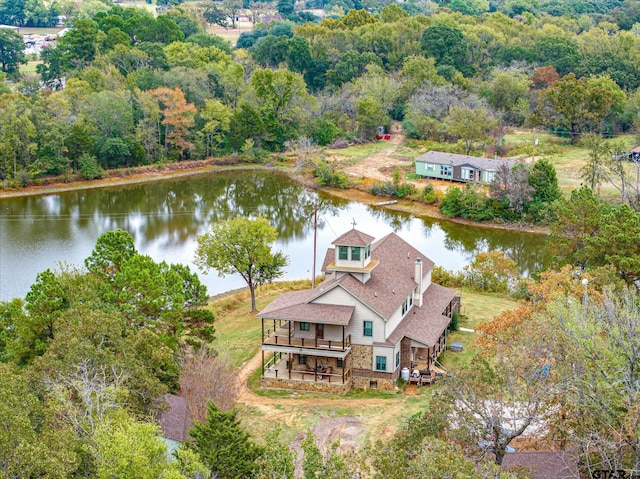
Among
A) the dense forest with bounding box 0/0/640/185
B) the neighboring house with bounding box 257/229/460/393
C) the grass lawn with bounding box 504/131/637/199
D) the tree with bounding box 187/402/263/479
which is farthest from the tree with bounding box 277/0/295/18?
the tree with bounding box 187/402/263/479

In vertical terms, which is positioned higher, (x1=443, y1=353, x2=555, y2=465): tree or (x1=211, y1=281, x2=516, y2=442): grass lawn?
(x1=443, y1=353, x2=555, y2=465): tree

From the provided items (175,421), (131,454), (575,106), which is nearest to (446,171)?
(575,106)

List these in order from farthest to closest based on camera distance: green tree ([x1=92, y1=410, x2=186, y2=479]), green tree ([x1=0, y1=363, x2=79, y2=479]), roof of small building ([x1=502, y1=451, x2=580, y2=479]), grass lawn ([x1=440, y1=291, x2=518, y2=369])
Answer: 1. grass lawn ([x1=440, y1=291, x2=518, y2=369])
2. roof of small building ([x1=502, y1=451, x2=580, y2=479])
3. green tree ([x1=92, y1=410, x2=186, y2=479])
4. green tree ([x1=0, y1=363, x2=79, y2=479])

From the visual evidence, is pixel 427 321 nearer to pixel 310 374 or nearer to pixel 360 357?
pixel 360 357

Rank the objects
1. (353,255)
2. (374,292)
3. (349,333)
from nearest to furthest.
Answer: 1. (349,333)
2. (374,292)
3. (353,255)

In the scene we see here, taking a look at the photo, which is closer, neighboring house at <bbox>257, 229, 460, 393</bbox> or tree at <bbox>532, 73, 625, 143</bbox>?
neighboring house at <bbox>257, 229, 460, 393</bbox>

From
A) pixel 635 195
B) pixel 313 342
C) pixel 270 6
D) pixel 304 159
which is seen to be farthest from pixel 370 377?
pixel 270 6

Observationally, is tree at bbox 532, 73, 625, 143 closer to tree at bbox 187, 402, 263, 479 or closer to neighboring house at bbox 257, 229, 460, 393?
neighboring house at bbox 257, 229, 460, 393
